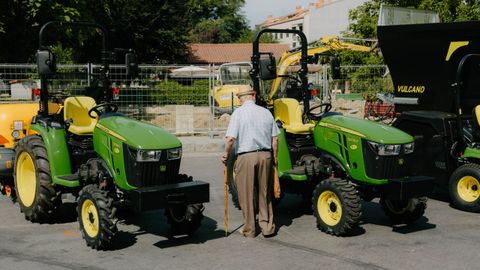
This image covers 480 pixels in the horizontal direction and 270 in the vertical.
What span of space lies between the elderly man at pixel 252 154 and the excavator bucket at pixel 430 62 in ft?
14.9

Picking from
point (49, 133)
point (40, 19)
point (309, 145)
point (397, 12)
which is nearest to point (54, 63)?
point (49, 133)

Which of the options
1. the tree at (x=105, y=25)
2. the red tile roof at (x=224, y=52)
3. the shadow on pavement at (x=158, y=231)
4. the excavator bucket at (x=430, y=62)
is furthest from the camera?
the red tile roof at (x=224, y=52)

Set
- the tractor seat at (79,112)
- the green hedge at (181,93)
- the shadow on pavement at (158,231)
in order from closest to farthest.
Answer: the shadow on pavement at (158,231)
the tractor seat at (79,112)
the green hedge at (181,93)

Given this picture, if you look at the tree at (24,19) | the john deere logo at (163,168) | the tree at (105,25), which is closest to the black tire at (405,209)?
the john deere logo at (163,168)

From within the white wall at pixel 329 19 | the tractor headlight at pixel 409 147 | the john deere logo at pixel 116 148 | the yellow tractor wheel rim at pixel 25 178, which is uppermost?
the white wall at pixel 329 19

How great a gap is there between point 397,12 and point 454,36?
2131mm

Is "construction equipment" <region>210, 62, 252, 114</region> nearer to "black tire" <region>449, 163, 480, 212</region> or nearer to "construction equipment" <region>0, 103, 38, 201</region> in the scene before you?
"construction equipment" <region>0, 103, 38, 201</region>

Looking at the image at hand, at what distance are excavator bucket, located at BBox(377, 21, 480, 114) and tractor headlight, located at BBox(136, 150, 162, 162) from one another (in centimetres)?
586

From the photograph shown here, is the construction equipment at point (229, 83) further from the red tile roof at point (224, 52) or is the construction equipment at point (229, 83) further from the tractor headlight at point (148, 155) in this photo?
the red tile roof at point (224, 52)

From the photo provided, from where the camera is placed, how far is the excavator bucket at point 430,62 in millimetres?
9852

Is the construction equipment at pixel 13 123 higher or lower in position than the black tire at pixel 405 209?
higher

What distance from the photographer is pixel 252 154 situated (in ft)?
22.2

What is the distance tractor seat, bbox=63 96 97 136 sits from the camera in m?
7.54

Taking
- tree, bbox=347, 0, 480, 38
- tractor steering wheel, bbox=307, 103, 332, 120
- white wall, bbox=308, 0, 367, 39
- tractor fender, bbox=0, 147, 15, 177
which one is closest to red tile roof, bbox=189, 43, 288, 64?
white wall, bbox=308, 0, 367, 39
